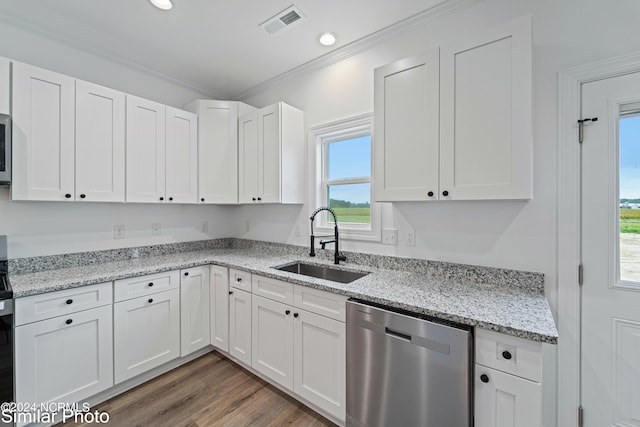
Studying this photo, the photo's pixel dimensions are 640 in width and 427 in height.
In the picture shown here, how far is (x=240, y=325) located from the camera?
229 centimetres

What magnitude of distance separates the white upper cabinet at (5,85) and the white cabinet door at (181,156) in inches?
39.3

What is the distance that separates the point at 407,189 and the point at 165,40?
7.60ft

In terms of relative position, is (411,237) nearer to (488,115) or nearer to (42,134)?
(488,115)

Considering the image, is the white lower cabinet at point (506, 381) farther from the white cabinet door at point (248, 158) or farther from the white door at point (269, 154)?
the white cabinet door at point (248, 158)

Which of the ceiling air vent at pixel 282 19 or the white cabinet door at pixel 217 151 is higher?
the ceiling air vent at pixel 282 19

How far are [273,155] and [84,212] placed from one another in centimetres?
171

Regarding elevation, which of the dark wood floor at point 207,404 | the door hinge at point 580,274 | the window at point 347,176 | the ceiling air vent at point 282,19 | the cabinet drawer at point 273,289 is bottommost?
the dark wood floor at point 207,404

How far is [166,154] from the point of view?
2.57 metres

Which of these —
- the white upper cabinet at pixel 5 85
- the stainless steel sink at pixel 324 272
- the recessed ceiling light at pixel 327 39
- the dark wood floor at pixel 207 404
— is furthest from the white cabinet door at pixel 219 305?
the recessed ceiling light at pixel 327 39

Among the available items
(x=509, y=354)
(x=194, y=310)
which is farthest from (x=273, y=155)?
(x=509, y=354)

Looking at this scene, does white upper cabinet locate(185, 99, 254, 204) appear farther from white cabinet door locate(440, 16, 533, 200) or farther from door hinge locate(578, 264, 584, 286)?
door hinge locate(578, 264, 584, 286)

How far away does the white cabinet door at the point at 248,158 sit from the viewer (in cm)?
275

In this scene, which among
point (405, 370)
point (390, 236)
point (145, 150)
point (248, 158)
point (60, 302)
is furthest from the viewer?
point (248, 158)

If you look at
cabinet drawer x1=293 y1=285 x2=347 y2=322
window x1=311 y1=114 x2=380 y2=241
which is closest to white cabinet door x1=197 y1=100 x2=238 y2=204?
window x1=311 y1=114 x2=380 y2=241
